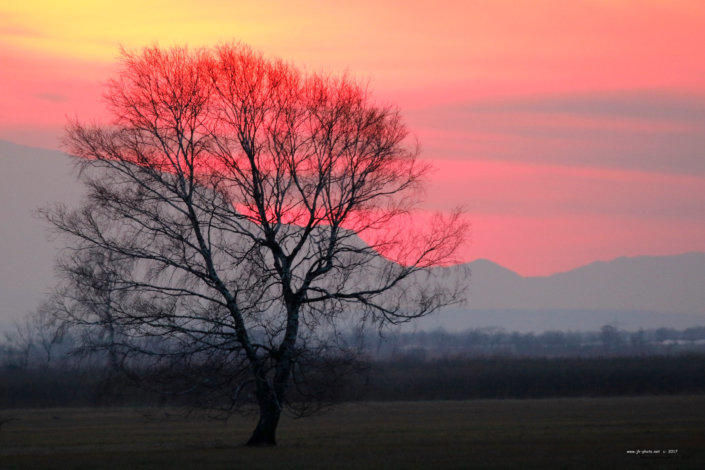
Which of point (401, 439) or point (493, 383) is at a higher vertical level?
point (493, 383)

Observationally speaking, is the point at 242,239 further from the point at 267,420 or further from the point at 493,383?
the point at 493,383

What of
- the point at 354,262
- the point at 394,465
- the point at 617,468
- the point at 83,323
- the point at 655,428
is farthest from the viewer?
the point at 655,428

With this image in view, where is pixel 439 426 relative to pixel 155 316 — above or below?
below

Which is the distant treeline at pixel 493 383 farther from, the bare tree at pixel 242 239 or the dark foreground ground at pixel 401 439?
the bare tree at pixel 242 239

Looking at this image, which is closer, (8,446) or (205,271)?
(205,271)

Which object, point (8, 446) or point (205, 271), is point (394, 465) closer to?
point (205, 271)

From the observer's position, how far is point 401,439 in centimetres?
3569

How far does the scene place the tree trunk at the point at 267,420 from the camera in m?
30.8

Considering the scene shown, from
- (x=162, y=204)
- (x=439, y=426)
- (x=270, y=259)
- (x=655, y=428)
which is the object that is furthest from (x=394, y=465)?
(x=439, y=426)

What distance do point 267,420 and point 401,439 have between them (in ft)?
20.2

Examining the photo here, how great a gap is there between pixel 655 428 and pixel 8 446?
2318cm

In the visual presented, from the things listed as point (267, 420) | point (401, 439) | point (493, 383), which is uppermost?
point (493, 383)

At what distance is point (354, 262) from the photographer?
1218 inches

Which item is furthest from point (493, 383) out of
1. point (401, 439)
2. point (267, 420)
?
point (267, 420)
